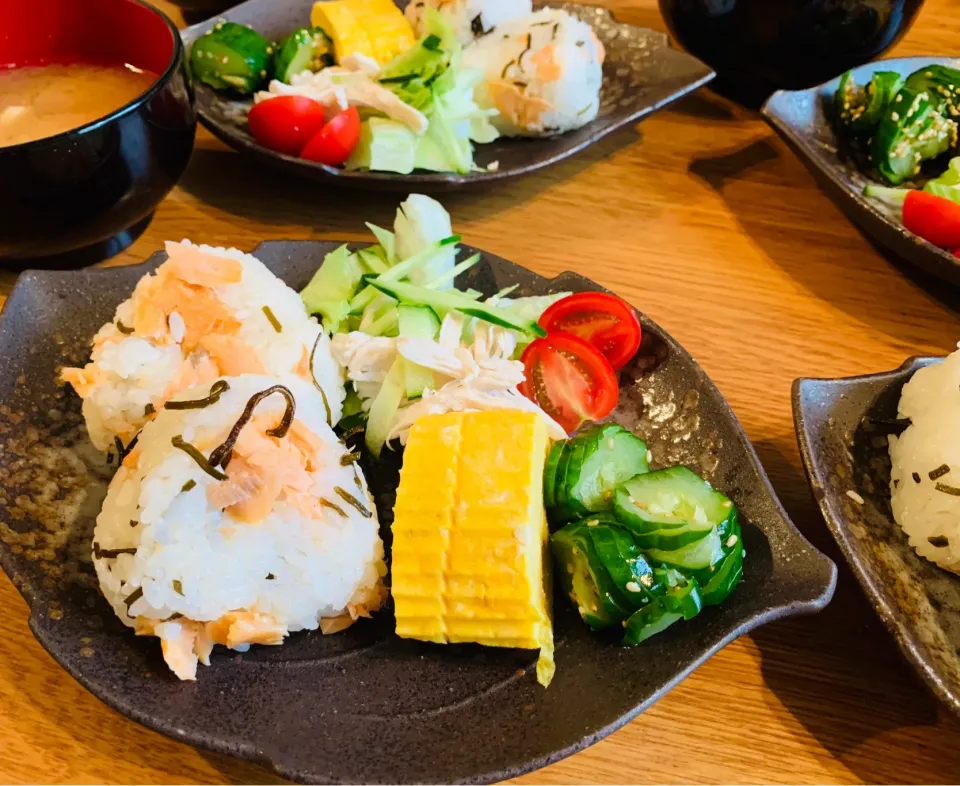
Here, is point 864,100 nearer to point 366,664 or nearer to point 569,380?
point 569,380

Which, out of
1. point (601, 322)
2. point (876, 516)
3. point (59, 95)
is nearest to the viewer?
point (876, 516)

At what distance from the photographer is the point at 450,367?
6.07 feet

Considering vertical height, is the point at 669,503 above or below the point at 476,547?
above

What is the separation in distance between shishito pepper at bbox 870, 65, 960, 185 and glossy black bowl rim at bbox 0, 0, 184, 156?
2.14 metres

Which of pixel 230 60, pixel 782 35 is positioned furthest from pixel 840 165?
pixel 230 60

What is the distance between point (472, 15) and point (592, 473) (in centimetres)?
206

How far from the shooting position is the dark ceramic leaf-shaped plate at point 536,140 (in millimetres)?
2391

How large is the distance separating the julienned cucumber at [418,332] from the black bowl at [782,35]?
5.69 ft

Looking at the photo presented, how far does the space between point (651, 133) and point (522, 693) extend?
2.29m

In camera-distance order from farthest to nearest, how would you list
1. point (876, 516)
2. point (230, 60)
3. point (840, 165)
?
point (230, 60) < point (840, 165) < point (876, 516)

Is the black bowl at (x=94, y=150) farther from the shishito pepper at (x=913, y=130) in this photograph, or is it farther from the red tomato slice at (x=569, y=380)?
the shishito pepper at (x=913, y=130)

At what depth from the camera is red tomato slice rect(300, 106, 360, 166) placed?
2.41 meters

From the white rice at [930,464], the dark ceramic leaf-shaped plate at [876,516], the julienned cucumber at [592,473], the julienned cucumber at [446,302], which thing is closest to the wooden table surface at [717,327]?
the dark ceramic leaf-shaped plate at [876,516]

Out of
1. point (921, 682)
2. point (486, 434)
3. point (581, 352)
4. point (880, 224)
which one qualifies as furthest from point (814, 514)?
point (880, 224)
